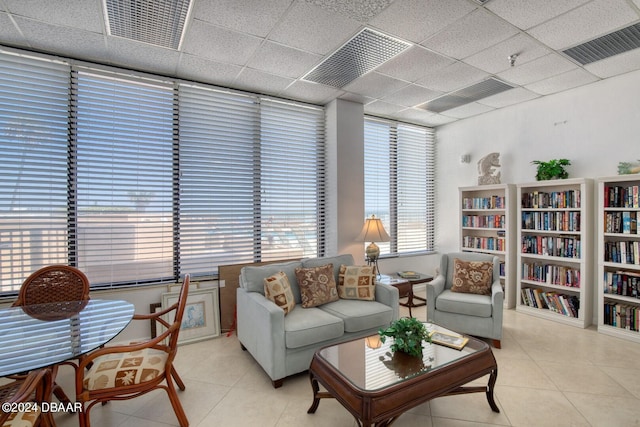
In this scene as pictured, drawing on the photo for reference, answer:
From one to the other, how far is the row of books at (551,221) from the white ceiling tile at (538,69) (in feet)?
5.44

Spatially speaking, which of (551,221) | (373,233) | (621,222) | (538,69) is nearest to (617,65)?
(538,69)

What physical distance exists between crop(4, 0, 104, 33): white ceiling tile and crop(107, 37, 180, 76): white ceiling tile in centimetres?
24

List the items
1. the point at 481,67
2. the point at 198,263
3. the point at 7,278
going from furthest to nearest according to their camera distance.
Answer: the point at 198,263
the point at 481,67
the point at 7,278

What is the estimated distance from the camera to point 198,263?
3.56 m

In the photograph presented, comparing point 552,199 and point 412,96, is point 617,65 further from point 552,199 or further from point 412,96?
point 412,96

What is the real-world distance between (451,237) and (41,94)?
5637 mm

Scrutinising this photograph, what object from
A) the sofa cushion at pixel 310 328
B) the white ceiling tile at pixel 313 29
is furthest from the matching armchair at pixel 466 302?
the white ceiling tile at pixel 313 29

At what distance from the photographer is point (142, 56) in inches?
117

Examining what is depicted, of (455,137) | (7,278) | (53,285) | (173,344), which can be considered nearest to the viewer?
(173,344)

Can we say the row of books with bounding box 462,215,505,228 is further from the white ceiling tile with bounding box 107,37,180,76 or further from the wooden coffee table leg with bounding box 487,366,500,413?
the white ceiling tile with bounding box 107,37,180,76

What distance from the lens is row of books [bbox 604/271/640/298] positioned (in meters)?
3.21

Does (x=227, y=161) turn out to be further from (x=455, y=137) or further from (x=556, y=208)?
(x=556, y=208)

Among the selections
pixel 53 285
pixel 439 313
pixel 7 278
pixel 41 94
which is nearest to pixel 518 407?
pixel 439 313

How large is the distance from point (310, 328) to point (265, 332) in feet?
1.19
